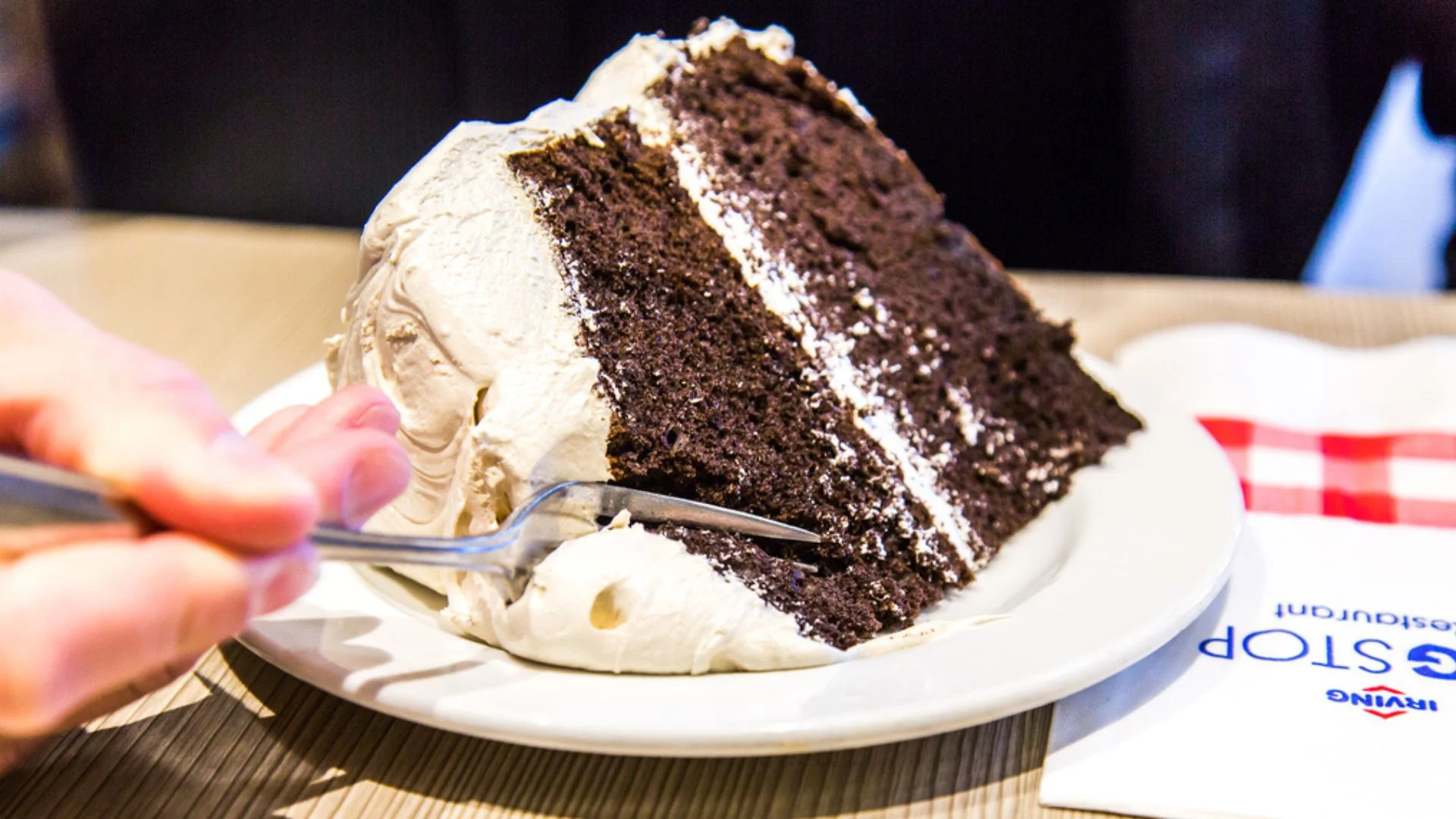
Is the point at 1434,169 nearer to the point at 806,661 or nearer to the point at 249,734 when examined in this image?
the point at 806,661

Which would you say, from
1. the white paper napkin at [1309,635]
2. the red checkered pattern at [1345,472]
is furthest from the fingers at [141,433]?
the red checkered pattern at [1345,472]

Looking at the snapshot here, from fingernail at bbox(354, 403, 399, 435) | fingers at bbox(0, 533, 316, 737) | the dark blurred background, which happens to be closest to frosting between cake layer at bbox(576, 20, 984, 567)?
fingernail at bbox(354, 403, 399, 435)

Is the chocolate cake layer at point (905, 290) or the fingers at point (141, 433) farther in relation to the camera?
the chocolate cake layer at point (905, 290)

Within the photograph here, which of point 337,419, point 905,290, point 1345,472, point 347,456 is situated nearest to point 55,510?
point 347,456

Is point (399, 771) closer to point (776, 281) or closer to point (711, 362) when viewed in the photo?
point (711, 362)

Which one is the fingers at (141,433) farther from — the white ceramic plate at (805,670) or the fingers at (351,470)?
the white ceramic plate at (805,670)

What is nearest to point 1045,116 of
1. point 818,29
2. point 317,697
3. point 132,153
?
point 818,29
